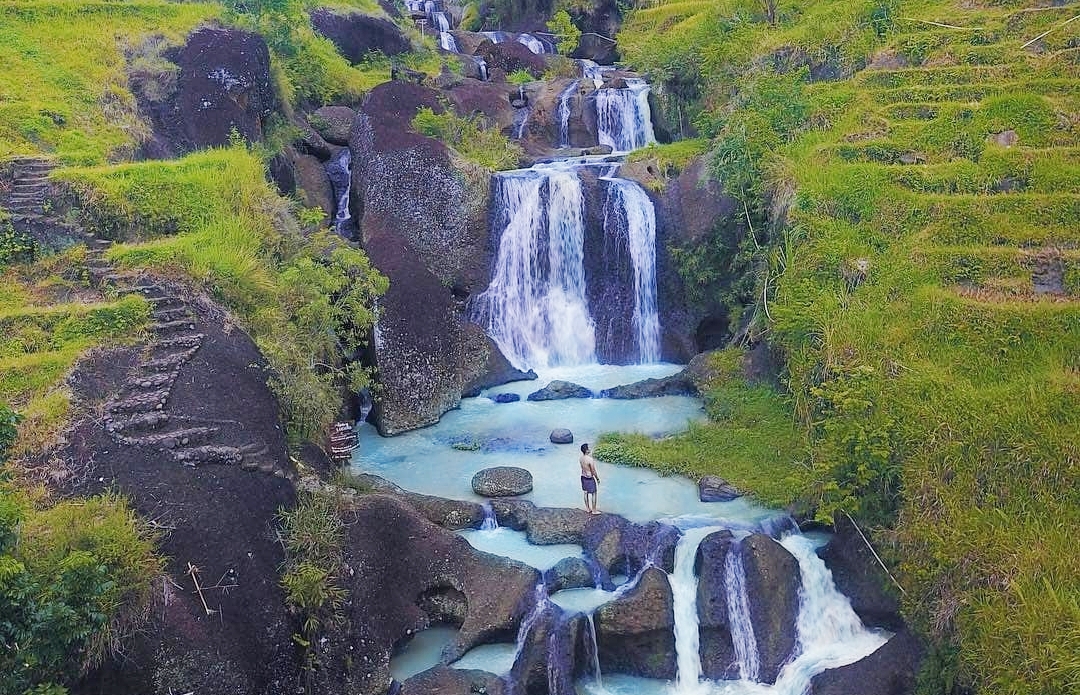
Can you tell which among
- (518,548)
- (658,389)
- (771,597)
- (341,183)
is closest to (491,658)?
(518,548)

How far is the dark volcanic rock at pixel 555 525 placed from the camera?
43.1ft

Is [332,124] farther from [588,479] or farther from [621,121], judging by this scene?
[588,479]

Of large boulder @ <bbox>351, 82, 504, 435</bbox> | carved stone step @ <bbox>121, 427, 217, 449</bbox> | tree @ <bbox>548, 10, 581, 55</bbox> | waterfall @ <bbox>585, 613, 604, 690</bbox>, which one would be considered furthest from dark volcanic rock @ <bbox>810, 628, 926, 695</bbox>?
tree @ <bbox>548, 10, 581, 55</bbox>

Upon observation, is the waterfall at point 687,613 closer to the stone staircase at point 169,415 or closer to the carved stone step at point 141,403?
the stone staircase at point 169,415

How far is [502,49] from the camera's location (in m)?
32.7

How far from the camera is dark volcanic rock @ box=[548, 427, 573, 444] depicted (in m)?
16.5

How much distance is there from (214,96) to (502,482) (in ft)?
45.9

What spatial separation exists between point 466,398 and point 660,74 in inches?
523

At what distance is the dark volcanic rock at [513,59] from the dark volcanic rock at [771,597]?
24455mm

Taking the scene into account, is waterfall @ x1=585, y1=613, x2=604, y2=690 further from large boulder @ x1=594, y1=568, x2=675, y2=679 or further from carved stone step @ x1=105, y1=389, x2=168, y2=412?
carved stone step @ x1=105, y1=389, x2=168, y2=412

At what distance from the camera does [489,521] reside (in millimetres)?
13828

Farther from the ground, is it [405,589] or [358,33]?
[358,33]

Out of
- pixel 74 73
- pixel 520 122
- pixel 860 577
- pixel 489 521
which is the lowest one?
pixel 860 577

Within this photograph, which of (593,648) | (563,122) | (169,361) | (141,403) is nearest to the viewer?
(593,648)
